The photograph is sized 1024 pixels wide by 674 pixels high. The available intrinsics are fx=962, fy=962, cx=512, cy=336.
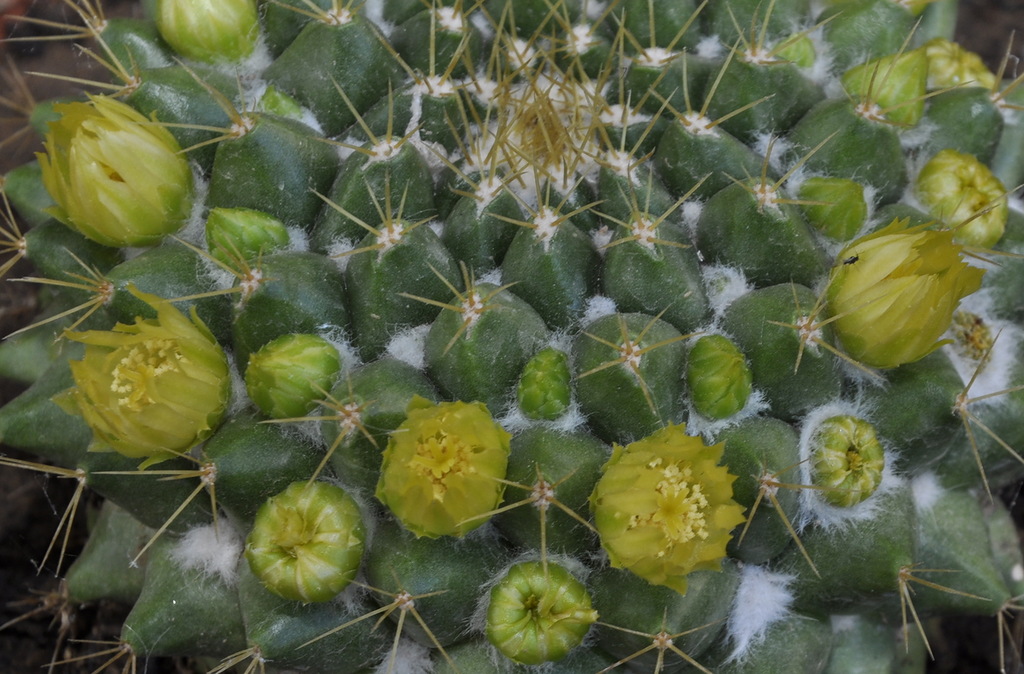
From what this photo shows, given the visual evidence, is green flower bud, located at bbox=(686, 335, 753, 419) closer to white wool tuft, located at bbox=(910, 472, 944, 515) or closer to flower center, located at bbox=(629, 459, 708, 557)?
flower center, located at bbox=(629, 459, 708, 557)

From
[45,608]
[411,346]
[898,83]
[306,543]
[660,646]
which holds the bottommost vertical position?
[45,608]

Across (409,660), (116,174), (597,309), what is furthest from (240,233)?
(409,660)

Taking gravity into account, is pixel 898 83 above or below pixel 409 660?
above

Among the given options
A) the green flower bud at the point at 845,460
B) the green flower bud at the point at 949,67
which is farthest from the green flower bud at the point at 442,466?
the green flower bud at the point at 949,67

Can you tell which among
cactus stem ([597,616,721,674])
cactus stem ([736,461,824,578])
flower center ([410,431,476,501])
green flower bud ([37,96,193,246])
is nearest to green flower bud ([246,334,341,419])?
flower center ([410,431,476,501])

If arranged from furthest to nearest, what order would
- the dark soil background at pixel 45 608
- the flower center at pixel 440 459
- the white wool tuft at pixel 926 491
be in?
the dark soil background at pixel 45 608 → the white wool tuft at pixel 926 491 → the flower center at pixel 440 459

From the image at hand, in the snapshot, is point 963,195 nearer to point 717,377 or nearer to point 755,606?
point 717,377

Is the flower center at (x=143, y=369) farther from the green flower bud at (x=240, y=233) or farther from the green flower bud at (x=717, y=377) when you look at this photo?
the green flower bud at (x=717, y=377)
